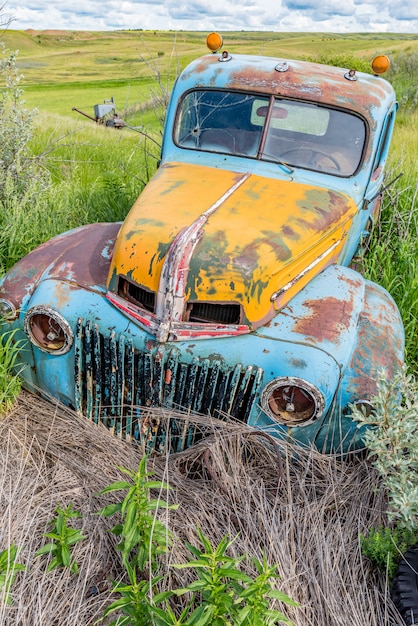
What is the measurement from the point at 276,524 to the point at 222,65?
9.70 ft

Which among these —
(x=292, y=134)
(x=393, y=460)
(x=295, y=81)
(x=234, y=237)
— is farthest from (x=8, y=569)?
(x=295, y=81)

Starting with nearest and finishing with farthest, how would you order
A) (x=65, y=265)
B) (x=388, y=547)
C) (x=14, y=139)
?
1. (x=388, y=547)
2. (x=65, y=265)
3. (x=14, y=139)

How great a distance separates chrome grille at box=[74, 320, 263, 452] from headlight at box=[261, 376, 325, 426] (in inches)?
3.1

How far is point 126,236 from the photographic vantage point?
280 centimetres

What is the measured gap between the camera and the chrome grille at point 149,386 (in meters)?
2.58

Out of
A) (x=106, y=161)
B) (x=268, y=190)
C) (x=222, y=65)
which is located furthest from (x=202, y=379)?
(x=106, y=161)

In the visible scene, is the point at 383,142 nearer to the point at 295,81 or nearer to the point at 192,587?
the point at 295,81

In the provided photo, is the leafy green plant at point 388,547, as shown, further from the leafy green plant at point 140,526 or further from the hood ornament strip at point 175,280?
the hood ornament strip at point 175,280

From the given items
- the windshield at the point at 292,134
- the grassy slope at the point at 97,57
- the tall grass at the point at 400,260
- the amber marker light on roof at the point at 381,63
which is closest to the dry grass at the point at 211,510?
the tall grass at the point at 400,260

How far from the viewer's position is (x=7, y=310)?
2.92 meters

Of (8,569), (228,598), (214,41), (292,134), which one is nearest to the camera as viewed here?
(228,598)

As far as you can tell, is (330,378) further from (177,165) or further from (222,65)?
(222,65)

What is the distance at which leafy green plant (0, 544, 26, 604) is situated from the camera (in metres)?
1.90

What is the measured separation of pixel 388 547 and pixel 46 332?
1890mm
